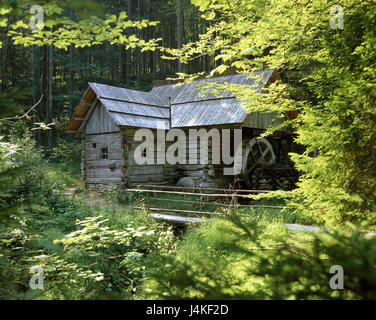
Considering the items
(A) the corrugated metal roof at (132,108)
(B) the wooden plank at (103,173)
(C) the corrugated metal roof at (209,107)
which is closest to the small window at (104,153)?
(B) the wooden plank at (103,173)

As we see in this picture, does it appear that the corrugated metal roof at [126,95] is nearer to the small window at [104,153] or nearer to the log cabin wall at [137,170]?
the log cabin wall at [137,170]

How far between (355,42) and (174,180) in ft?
39.9

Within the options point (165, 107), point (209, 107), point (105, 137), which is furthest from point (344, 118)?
point (165, 107)

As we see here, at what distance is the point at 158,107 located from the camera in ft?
52.4

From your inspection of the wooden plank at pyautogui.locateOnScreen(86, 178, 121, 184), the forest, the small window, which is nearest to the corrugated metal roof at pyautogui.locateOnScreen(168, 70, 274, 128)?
the small window

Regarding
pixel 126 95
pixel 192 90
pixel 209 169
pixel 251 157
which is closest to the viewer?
pixel 209 169

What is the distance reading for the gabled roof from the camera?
44.1ft

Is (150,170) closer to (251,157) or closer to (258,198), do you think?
(251,157)

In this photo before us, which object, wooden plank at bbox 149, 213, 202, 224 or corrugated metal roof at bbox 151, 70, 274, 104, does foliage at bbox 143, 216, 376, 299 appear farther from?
corrugated metal roof at bbox 151, 70, 274, 104

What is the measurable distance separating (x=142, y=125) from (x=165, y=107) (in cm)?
289

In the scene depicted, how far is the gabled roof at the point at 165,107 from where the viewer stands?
44.1ft

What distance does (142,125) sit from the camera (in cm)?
1384

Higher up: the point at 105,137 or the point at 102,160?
the point at 105,137

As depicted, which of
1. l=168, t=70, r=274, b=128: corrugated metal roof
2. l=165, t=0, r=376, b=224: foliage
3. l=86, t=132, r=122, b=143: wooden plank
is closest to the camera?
l=165, t=0, r=376, b=224: foliage
